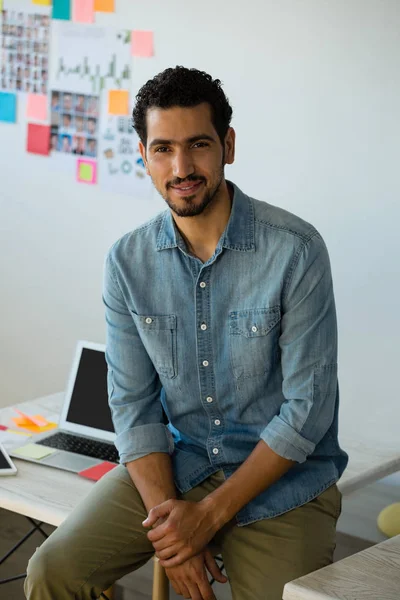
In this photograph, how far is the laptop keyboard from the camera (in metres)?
2.38

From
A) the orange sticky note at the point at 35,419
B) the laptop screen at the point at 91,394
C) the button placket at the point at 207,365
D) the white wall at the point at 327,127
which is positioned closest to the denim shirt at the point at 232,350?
the button placket at the point at 207,365

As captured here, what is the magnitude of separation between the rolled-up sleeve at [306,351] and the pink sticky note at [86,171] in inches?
70.3

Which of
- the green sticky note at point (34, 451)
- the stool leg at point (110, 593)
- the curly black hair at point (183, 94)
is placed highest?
the curly black hair at point (183, 94)

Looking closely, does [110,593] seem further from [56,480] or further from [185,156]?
[185,156]

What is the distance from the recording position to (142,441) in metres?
2.01

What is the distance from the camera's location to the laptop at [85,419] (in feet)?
7.80

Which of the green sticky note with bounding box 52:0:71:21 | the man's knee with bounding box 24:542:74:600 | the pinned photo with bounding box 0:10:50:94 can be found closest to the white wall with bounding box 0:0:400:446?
the green sticky note with bounding box 52:0:71:21

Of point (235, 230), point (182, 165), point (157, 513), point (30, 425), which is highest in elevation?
point (182, 165)

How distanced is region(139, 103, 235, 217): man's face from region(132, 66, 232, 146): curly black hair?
1 cm

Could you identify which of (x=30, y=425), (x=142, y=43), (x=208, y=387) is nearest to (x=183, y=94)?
(x=208, y=387)

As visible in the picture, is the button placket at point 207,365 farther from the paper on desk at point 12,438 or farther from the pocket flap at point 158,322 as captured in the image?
the paper on desk at point 12,438

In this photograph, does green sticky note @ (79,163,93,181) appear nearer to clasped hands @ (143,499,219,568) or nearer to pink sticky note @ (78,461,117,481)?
pink sticky note @ (78,461,117,481)

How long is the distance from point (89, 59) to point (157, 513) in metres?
2.08

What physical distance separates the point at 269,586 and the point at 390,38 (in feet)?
5.59
